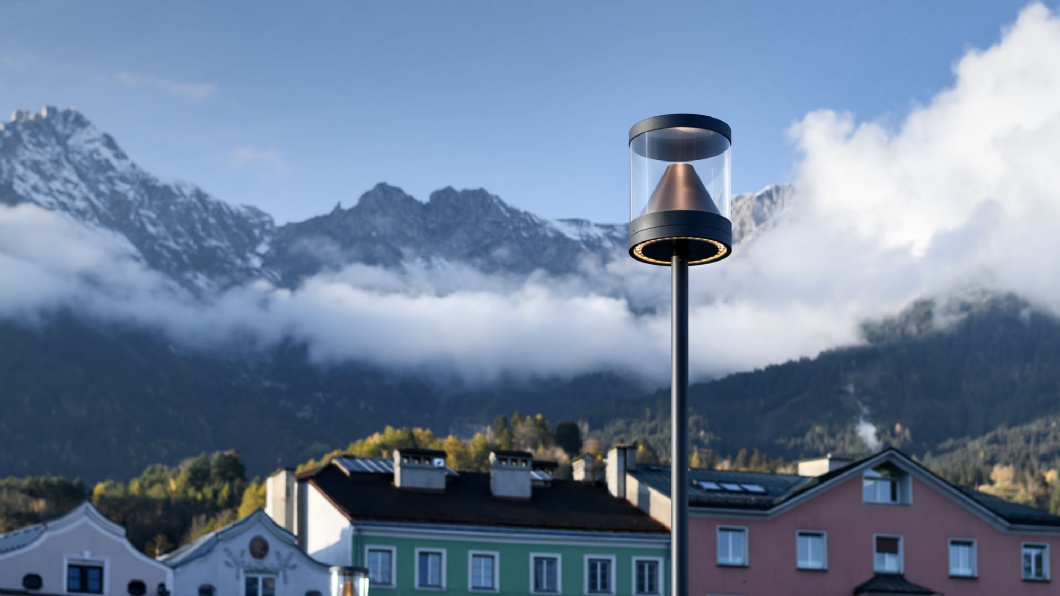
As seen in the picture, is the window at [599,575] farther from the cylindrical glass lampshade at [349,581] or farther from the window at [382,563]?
the cylindrical glass lampshade at [349,581]

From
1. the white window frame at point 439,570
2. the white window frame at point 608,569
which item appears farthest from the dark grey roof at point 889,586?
the white window frame at point 439,570

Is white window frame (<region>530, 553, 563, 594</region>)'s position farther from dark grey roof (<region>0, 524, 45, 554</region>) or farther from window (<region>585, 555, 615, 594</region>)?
dark grey roof (<region>0, 524, 45, 554</region>)

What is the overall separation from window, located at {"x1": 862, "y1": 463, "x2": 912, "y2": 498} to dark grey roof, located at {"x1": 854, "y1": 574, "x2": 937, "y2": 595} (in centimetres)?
353

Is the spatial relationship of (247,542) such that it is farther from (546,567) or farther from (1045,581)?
(1045,581)

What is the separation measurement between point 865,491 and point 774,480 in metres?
6.95

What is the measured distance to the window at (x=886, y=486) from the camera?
245 feet

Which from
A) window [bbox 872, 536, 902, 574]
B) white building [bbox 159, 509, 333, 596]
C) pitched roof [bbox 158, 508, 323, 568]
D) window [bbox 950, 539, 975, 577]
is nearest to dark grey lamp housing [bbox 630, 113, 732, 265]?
pitched roof [bbox 158, 508, 323, 568]

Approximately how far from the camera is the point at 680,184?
17.3 meters

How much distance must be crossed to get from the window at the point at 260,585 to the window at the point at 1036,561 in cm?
3525

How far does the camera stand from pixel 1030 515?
7625 cm

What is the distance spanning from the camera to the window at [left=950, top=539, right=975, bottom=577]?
74.7 metres

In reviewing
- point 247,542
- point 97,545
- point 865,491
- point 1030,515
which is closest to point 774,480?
point 865,491

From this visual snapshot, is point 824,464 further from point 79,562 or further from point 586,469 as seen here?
point 79,562

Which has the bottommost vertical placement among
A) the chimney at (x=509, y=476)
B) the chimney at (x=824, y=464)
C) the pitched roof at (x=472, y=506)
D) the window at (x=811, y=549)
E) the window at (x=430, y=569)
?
the window at (x=430, y=569)
